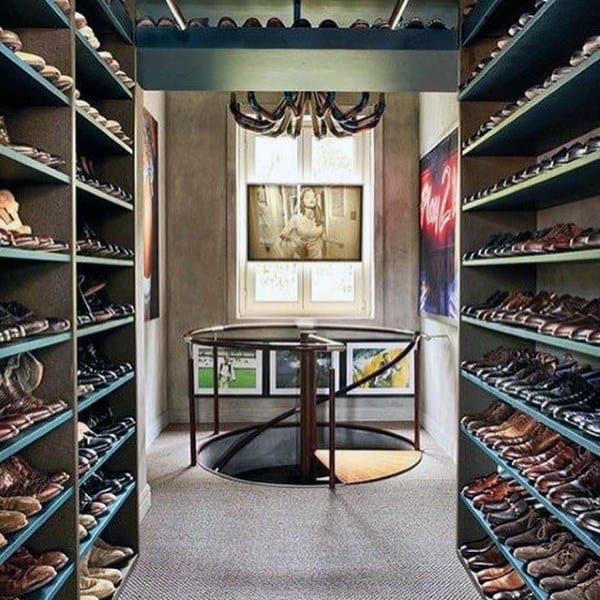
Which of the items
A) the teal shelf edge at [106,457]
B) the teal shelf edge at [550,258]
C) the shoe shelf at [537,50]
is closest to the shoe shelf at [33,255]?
the teal shelf edge at [106,457]

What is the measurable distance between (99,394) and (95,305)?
1.67 ft

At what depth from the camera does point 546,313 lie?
2457 mm

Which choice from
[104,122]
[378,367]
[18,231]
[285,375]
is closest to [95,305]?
[104,122]

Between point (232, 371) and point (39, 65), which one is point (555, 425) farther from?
A: point (232, 371)

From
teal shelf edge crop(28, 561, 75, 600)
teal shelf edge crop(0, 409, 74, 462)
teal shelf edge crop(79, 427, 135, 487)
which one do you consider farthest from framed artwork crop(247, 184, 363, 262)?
teal shelf edge crop(28, 561, 75, 600)

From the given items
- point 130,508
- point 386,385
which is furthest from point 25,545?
point 386,385

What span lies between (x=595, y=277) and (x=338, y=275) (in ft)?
→ 13.3

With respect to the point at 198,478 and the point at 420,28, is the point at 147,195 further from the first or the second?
the point at 420,28

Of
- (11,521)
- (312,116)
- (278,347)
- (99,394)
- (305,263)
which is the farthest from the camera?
(305,263)

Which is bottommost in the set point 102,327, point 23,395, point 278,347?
point 278,347

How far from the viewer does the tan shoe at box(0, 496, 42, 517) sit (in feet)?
6.40

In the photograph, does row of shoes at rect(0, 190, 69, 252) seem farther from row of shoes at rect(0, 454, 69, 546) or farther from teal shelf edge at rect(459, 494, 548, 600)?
teal shelf edge at rect(459, 494, 548, 600)

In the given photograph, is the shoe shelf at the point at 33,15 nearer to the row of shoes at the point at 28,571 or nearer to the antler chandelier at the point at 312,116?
the row of shoes at the point at 28,571

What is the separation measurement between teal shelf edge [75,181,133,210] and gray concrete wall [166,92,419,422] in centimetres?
323
